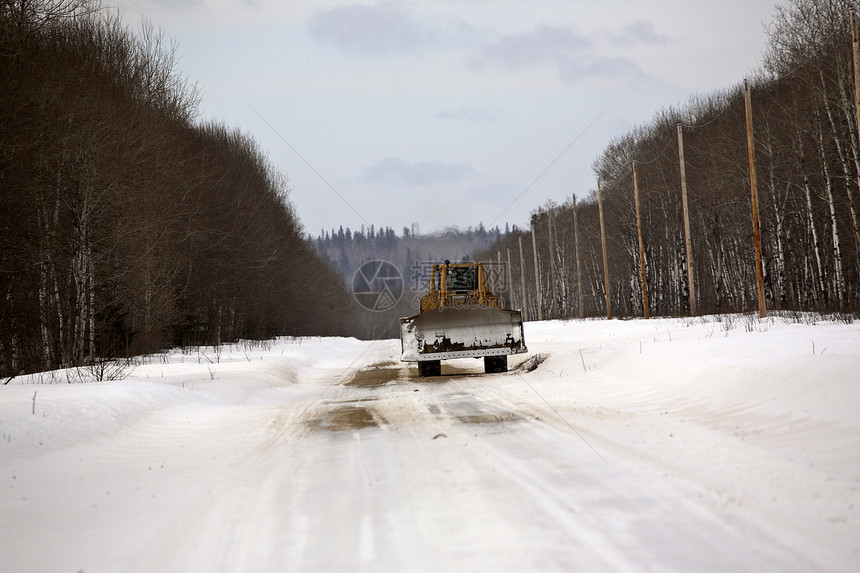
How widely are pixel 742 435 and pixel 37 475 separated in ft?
20.5

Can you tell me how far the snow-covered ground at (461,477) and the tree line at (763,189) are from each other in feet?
51.6

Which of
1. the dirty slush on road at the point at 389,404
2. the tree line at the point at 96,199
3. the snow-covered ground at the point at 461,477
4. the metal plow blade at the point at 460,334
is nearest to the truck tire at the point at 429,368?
the dirty slush on road at the point at 389,404

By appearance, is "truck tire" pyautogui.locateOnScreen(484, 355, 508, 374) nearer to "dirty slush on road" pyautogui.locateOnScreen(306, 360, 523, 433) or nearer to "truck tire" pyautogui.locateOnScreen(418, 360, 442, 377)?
"dirty slush on road" pyautogui.locateOnScreen(306, 360, 523, 433)

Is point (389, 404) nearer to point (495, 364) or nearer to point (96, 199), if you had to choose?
point (495, 364)

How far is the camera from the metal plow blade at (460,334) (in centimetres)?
1509

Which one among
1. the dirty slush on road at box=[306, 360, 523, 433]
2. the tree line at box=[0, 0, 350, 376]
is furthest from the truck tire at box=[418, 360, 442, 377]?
the tree line at box=[0, 0, 350, 376]

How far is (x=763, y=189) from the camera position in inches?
1446

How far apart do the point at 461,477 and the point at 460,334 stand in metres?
10.5

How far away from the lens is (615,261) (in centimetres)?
6091

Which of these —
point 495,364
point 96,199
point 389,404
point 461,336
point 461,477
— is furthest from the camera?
point 96,199

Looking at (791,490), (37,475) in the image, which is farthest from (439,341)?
(791,490)

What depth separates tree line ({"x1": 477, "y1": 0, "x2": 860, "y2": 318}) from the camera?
27.8 metres

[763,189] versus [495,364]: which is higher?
[763,189]

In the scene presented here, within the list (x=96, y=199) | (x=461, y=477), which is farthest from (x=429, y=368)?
(x=96, y=199)
